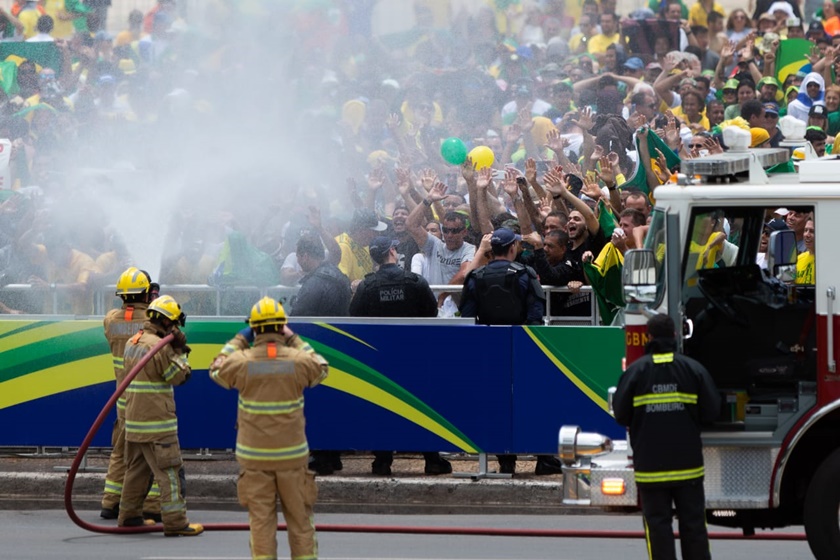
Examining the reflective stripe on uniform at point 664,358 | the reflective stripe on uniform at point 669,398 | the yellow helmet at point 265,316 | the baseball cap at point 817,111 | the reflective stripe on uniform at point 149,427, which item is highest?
the baseball cap at point 817,111

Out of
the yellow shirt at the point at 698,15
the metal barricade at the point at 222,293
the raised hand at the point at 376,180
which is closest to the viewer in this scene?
the metal barricade at the point at 222,293

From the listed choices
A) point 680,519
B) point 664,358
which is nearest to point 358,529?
point 680,519

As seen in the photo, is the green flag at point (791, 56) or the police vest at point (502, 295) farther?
the green flag at point (791, 56)

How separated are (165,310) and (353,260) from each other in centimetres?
423

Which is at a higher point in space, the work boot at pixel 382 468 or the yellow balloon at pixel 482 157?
the yellow balloon at pixel 482 157

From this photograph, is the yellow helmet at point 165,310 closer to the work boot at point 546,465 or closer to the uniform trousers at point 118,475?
the uniform trousers at point 118,475

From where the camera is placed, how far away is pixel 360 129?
734 inches

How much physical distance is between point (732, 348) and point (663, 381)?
2.42 ft

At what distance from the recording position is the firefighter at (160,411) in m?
10.2

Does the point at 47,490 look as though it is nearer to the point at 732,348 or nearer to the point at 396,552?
the point at 396,552

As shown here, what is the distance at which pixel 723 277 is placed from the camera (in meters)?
8.48

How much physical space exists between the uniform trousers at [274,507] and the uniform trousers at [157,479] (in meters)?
1.88

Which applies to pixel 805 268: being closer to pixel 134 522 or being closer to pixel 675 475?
pixel 675 475

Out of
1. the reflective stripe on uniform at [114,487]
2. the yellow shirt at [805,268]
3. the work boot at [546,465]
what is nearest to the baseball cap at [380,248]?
the work boot at [546,465]
